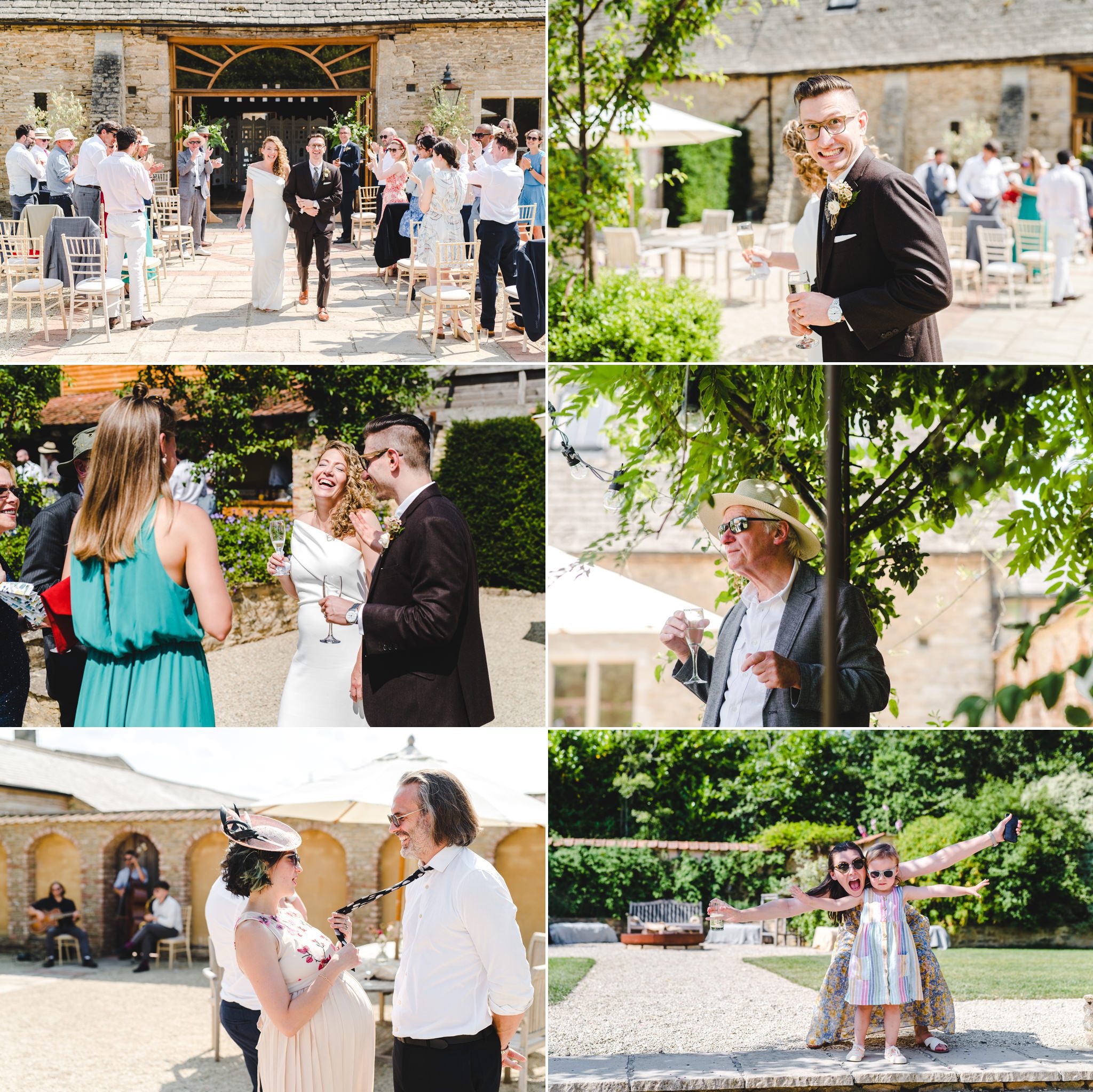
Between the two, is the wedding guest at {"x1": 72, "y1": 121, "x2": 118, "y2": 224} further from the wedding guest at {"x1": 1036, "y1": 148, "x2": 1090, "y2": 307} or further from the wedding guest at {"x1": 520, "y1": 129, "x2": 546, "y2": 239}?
the wedding guest at {"x1": 1036, "y1": 148, "x2": 1090, "y2": 307}

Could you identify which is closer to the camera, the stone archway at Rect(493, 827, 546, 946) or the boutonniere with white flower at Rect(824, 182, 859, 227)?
the boutonniere with white flower at Rect(824, 182, 859, 227)

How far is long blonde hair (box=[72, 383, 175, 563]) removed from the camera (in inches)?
153

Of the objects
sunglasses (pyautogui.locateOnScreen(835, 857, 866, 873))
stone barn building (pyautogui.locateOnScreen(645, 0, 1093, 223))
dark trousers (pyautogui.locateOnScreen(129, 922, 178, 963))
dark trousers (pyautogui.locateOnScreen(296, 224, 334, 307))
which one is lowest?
dark trousers (pyautogui.locateOnScreen(129, 922, 178, 963))

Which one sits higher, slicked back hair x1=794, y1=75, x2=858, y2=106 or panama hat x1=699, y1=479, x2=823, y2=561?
slicked back hair x1=794, y1=75, x2=858, y2=106

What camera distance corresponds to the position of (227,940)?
4.33 m

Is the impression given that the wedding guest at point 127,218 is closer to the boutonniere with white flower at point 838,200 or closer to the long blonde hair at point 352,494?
the long blonde hair at point 352,494

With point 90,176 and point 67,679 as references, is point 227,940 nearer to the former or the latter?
point 67,679

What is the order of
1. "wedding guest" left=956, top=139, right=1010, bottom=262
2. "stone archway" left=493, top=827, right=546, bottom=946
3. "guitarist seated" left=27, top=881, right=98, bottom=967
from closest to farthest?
"stone archway" left=493, top=827, right=546, bottom=946, "guitarist seated" left=27, top=881, right=98, bottom=967, "wedding guest" left=956, top=139, right=1010, bottom=262

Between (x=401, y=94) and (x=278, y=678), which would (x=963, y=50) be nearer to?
(x=401, y=94)

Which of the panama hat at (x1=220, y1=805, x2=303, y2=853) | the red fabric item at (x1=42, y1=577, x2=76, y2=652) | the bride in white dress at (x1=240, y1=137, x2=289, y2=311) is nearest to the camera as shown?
the panama hat at (x1=220, y1=805, x2=303, y2=853)

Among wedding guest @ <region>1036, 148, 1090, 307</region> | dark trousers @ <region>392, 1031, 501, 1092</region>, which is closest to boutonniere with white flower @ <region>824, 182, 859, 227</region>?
dark trousers @ <region>392, 1031, 501, 1092</region>

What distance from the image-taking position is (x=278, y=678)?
14.1 feet

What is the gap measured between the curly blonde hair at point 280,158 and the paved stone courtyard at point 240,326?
241 millimetres

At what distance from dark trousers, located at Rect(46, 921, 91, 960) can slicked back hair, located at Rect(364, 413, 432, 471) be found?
12.5 ft
